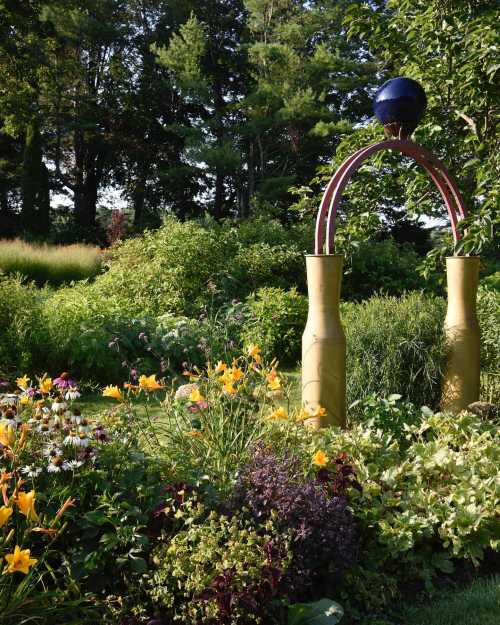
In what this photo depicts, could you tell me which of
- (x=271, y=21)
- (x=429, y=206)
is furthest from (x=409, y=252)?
(x=271, y=21)

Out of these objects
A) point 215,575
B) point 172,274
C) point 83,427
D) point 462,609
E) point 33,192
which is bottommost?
point 462,609

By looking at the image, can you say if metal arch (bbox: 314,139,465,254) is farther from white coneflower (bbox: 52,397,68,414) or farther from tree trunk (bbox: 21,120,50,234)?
tree trunk (bbox: 21,120,50,234)

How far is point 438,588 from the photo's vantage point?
2488 millimetres

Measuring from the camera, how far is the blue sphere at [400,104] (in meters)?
3.78

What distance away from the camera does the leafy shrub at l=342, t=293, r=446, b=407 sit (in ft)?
13.7

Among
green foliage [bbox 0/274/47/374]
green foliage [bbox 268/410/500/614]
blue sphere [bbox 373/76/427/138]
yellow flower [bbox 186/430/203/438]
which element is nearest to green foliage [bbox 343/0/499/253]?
blue sphere [bbox 373/76/427/138]

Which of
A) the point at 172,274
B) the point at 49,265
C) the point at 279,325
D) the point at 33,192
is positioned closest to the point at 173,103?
the point at 33,192

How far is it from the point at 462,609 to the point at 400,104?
2.81 meters

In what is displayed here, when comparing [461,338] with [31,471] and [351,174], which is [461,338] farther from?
[31,471]

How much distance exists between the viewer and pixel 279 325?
7.01 metres

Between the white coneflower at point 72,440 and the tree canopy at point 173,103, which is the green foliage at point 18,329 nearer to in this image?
the white coneflower at point 72,440

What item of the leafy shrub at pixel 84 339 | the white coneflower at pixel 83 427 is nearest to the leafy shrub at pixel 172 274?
the leafy shrub at pixel 84 339

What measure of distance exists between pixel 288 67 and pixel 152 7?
7853mm

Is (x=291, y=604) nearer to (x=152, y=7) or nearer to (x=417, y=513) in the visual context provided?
(x=417, y=513)
